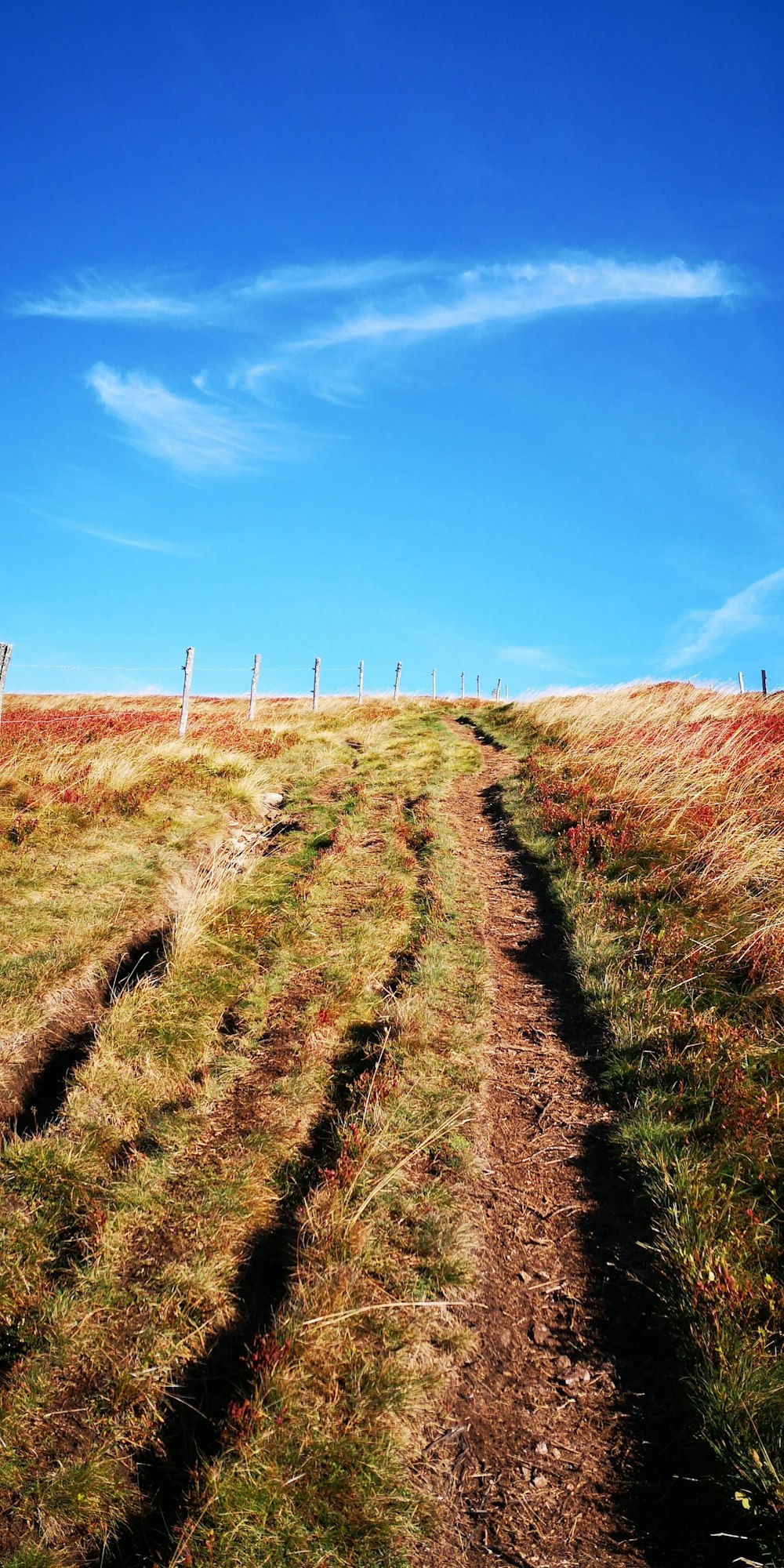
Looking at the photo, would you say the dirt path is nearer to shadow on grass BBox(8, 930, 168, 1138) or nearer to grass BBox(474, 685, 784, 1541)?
grass BBox(474, 685, 784, 1541)

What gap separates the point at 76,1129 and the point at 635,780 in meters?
10.7

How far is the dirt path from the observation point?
3.80 meters

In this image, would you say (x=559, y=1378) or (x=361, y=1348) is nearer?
(x=361, y=1348)

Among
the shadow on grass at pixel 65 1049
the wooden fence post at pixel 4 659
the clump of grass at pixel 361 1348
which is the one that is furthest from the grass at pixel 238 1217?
the wooden fence post at pixel 4 659

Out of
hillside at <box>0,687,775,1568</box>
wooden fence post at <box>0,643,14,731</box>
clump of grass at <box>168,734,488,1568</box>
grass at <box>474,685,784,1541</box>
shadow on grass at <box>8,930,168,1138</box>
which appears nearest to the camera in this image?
clump of grass at <box>168,734,488,1568</box>

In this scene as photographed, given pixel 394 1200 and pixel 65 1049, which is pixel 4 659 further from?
pixel 394 1200

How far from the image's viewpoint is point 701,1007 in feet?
25.5

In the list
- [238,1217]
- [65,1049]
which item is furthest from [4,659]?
[238,1217]

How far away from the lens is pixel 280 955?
9398mm

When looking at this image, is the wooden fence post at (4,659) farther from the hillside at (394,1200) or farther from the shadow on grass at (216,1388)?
the shadow on grass at (216,1388)

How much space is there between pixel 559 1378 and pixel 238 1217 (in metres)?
2.28

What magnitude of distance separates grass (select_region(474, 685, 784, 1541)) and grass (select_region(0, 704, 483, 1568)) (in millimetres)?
1433

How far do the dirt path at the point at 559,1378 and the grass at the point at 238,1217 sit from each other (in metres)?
0.29

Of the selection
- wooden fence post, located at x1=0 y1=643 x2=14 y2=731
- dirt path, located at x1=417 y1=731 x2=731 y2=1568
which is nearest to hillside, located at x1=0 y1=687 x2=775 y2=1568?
dirt path, located at x1=417 y1=731 x2=731 y2=1568
